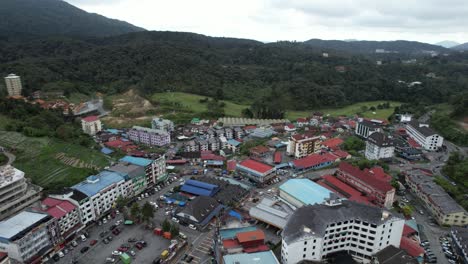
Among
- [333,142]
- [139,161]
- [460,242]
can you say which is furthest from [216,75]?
[460,242]

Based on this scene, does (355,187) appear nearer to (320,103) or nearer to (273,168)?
(273,168)

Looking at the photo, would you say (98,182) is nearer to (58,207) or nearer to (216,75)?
(58,207)

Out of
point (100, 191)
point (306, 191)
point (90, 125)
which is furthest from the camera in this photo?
point (90, 125)

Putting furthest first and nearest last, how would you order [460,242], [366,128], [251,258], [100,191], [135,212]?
[366,128], [100,191], [135,212], [460,242], [251,258]

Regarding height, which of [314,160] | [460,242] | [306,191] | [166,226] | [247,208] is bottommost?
[247,208]

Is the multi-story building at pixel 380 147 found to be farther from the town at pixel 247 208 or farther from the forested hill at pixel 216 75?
the forested hill at pixel 216 75

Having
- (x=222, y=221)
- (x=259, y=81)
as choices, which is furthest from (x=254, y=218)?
(x=259, y=81)

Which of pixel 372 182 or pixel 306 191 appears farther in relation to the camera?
pixel 372 182

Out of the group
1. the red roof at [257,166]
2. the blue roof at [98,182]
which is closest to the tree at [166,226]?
the blue roof at [98,182]
